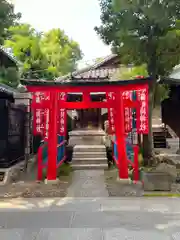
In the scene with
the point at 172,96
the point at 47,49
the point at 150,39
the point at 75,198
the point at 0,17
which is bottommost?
the point at 75,198

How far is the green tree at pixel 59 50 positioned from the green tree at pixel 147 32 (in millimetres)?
16864

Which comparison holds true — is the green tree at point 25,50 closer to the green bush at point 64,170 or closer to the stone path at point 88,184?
the green bush at point 64,170

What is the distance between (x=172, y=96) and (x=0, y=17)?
10.1 meters

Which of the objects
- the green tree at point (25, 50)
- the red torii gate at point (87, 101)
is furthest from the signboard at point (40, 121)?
the green tree at point (25, 50)

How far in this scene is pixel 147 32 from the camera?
10.4 metres

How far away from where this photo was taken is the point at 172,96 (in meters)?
15.6

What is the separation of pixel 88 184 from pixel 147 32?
624cm

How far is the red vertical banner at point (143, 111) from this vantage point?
9.65 meters

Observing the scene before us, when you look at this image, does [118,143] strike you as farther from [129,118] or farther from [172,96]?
[172,96]

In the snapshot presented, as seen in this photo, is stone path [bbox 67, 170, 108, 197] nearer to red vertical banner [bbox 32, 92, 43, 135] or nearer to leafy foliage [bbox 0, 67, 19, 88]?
red vertical banner [bbox 32, 92, 43, 135]

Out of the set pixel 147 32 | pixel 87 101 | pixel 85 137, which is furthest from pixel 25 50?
pixel 87 101

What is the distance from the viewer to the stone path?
8191mm

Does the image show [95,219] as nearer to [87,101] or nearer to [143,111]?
[87,101]

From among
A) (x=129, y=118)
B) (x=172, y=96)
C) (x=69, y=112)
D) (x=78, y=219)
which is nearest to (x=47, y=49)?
(x=69, y=112)
